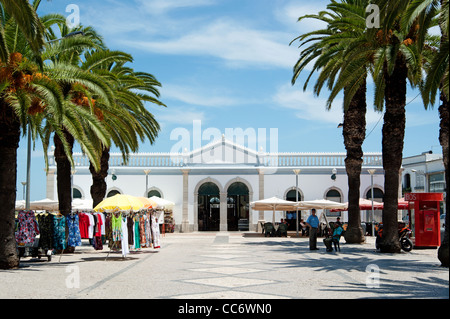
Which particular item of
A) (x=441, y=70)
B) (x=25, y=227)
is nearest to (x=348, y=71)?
(x=441, y=70)

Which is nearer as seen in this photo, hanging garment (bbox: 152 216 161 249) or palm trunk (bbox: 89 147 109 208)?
hanging garment (bbox: 152 216 161 249)

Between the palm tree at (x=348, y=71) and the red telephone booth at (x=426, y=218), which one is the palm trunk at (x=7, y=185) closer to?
the palm tree at (x=348, y=71)

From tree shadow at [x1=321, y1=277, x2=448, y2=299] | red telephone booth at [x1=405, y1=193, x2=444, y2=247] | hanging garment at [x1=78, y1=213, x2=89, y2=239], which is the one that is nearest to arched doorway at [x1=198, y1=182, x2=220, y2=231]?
hanging garment at [x1=78, y1=213, x2=89, y2=239]

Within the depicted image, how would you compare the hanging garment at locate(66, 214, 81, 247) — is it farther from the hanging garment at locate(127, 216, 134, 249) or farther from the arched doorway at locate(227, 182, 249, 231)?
the arched doorway at locate(227, 182, 249, 231)

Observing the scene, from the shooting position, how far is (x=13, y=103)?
14156mm

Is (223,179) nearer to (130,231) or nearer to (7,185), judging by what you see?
(130,231)

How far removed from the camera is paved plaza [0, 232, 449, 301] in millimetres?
9875

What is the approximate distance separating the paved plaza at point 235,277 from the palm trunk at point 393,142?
783 mm

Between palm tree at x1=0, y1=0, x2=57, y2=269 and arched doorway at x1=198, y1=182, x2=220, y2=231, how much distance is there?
81.1 ft

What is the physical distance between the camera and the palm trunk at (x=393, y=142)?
18562 millimetres

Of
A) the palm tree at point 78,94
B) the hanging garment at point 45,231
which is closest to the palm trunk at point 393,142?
the palm tree at point 78,94

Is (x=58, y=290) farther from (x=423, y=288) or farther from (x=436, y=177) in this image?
(x=436, y=177)

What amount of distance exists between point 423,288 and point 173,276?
562 centimetres

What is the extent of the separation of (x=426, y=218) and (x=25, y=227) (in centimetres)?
1457
